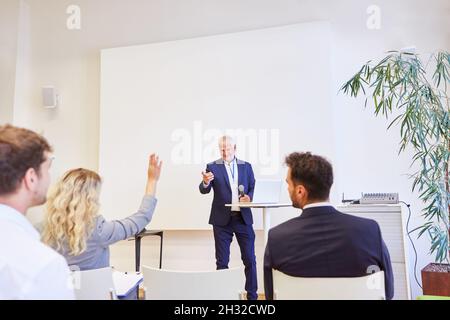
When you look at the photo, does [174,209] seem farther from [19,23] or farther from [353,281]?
[19,23]

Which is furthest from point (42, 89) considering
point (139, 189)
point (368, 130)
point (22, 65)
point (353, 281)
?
point (353, 281)

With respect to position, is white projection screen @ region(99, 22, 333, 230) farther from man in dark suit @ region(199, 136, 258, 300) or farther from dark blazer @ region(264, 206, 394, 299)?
dark blazer @ region(264, 206, 394, 299)

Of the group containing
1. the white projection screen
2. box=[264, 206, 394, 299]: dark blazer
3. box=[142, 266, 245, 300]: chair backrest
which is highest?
the white projection screen

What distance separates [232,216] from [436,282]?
1704 millimetres

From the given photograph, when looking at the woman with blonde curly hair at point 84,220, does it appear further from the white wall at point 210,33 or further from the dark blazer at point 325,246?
the white wall at point 210,33

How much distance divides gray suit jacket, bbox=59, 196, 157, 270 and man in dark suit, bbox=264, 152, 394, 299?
548 millimetres

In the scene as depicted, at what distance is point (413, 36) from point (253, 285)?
10.2ft

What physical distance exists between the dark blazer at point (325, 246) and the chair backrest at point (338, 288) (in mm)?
61

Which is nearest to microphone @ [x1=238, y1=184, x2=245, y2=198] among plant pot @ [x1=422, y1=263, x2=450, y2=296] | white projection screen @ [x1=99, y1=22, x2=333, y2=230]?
white projection screen @ [x1=99, y1=22, x2=333, y2=230]

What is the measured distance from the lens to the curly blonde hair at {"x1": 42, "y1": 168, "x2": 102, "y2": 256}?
1524mm

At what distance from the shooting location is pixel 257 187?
3027 millimetres

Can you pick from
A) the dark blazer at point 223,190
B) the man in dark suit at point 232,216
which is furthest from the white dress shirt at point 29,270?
the dark blazer at point 223,190

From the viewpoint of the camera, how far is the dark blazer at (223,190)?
337 cm

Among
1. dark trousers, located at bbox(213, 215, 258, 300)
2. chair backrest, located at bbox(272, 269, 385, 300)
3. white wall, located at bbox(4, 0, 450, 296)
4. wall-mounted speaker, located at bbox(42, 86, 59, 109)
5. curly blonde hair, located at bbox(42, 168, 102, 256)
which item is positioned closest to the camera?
chair backrest, located at bbox(272, 269, 385, 300)
